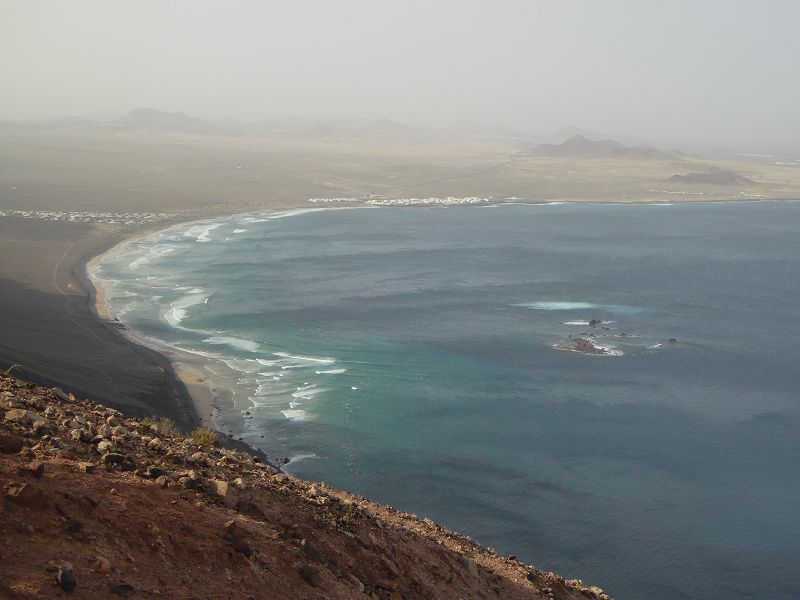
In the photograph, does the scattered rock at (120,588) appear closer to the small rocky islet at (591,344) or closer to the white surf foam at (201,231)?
the small rocky islet at (591,344)

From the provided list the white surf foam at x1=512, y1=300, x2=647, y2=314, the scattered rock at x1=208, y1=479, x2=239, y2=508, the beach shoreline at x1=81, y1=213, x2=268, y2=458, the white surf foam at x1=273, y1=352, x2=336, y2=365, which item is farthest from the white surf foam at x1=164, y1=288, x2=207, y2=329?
the scattered rock at x1=208, y1=479, x2=239, y2=508

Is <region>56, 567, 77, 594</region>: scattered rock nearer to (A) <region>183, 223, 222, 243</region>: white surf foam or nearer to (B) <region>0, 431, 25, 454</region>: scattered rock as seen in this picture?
(B) <region>0, 431, 25, 454</region>: scattered rock

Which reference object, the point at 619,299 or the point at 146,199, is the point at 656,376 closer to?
the point at 619,299

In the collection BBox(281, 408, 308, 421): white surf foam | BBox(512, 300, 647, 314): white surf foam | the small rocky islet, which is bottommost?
BBox(281, 408, 308, 421): white surf foam

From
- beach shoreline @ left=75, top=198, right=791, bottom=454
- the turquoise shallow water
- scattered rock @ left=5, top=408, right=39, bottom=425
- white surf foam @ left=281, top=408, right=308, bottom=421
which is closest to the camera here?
scattered rock @ left=5, top=408, right=39, bottom=425

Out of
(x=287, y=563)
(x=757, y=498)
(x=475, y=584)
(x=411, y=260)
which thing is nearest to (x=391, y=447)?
(x=757, y=498)

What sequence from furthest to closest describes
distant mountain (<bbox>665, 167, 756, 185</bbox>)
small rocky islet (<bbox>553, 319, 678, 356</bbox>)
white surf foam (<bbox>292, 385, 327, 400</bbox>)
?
distant mountain (<bbox>665, 167, 756, 185</bbox>)
small rocky islet (<bbox>553, 319, 678, 356</bbox>)
white surf foam (<bbox>292, 385, 327, 400</bbox>)

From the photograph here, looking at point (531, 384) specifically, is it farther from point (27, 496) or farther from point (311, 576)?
point (27, 496)

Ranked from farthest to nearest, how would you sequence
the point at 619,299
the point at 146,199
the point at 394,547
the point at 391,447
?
the point at 146,199 → the point at 619,299 → the point at 391,447 → the point at 394,547
